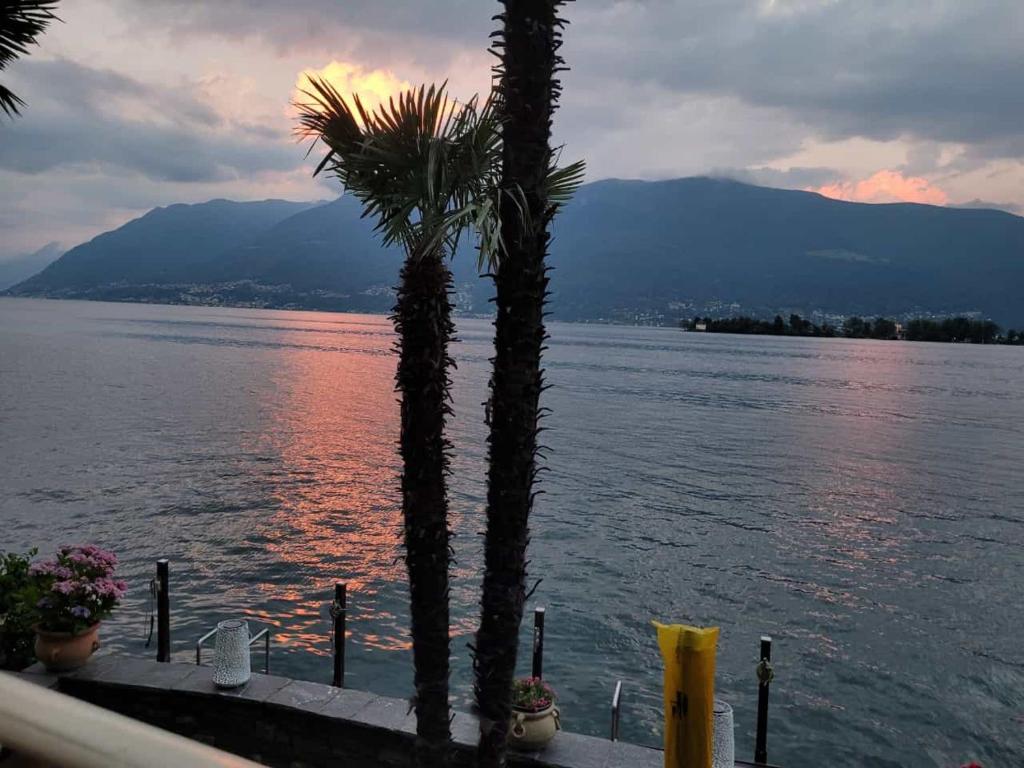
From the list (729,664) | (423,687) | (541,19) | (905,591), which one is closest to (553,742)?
(423,687)

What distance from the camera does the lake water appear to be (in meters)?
15.4

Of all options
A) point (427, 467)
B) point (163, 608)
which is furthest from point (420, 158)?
point (163, 608)

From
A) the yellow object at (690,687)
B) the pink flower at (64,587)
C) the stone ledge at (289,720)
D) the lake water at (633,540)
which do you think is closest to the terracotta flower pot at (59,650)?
the stone ledge at (289,720)

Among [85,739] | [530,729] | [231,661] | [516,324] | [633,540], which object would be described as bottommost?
[633,540]

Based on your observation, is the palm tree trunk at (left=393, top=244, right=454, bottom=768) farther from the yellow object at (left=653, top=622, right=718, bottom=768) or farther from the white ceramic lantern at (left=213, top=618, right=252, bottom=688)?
the white ceramic lantern at (left=213, top=618, right=252, bottom=688)

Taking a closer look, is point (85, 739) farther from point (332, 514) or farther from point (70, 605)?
point (332, 514)

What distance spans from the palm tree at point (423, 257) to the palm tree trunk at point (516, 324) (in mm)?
271

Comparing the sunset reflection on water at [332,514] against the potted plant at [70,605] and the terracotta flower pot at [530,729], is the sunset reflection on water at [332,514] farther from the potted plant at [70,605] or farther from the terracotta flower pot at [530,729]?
the potted plant at [70,605]

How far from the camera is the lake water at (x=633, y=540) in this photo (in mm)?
15391

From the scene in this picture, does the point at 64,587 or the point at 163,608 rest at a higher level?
the point at 64,587

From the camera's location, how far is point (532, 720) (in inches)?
310

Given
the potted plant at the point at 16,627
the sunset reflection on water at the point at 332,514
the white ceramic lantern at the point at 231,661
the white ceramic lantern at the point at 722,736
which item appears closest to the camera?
the white ceramic lantern at the point at 722,736

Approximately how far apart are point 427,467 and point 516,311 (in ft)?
3.95

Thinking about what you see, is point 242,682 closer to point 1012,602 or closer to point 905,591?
point 905,591
